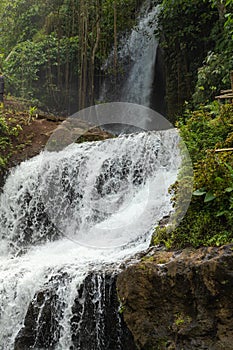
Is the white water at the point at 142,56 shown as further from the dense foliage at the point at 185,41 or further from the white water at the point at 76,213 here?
the white water at the point at 76,213

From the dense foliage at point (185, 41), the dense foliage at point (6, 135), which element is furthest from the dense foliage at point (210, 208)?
the dense foliage at point (185, 41)

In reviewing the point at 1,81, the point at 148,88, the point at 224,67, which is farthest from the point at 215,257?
the point at 148,88

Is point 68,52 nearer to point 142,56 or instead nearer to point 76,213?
point 142,56

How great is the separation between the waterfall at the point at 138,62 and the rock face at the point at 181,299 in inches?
436

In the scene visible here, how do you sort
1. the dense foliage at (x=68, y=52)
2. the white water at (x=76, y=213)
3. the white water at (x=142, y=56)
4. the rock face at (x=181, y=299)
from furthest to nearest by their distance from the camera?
the dense foliage at (x=68, y=52) → the white water at (x=142, y=56) → the white water at (x=76, y=213) → the rock face at (x=181, y=299)

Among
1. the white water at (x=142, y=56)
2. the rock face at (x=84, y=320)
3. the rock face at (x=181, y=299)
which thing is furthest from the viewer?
the white water at (x=142, y=56)

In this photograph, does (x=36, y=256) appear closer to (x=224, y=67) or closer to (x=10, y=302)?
(x=10, y=302)

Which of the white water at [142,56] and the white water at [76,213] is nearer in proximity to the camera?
the white water at [76,213]

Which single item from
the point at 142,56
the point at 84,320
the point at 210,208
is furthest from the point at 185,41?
the point at 84,320

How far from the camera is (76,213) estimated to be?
29.6ft

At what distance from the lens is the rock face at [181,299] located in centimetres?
491

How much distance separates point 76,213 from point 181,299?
4.21 metres

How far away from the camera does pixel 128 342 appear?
18.7 ft

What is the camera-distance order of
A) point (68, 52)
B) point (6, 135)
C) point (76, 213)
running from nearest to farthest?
point (76, 213)
point (6, 135)
point (68, 52)
